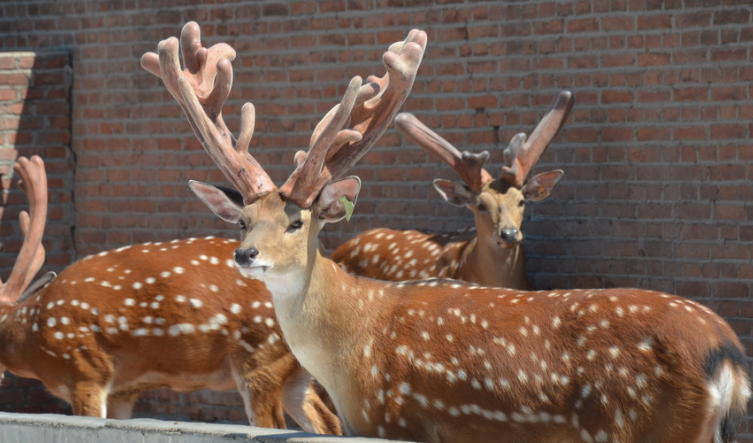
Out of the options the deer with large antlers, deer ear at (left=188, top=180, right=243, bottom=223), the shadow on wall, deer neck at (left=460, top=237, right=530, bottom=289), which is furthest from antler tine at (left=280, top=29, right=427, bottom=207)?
the shadow on wall

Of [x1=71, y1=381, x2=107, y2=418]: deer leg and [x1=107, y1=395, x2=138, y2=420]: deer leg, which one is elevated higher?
[x1=71, y1=381, x2=107, y2=418]: deer leg

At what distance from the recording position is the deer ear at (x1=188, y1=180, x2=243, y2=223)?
185 inches

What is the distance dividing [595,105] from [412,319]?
248cm

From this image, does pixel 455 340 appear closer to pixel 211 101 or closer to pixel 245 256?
pixel 245 256

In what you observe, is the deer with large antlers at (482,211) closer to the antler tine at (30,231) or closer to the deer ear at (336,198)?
the deer ear at (336,198)

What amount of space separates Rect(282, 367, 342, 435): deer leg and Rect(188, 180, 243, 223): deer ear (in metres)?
1.47

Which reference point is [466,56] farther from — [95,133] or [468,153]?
[95,133]

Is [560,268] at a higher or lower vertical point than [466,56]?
lower

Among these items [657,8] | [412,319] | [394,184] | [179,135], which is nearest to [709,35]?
[657,8]

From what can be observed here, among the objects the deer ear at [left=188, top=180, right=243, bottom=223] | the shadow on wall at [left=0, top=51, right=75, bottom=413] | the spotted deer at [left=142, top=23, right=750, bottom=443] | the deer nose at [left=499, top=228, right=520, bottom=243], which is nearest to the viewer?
the spotted deer at [left=142, top=23, right=750, bottom=443]

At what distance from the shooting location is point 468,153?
643 cm

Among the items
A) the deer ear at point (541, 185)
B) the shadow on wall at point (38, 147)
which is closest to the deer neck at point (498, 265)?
the deer ear at point (541, 185)

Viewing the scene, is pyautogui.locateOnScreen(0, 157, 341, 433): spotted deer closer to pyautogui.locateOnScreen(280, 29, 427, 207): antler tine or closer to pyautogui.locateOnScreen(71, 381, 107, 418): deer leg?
pyautogui.locateOnScreen(71, 381, 107, 418): deer leg

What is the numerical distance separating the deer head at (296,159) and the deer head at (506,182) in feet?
4.40
